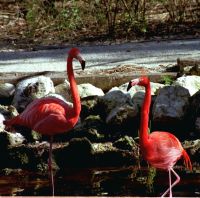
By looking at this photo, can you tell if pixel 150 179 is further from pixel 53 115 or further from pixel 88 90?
pixel 88 90

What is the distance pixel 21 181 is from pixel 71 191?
680 millimetres

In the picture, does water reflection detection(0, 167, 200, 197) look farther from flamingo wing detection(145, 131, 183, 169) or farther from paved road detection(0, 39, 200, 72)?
paved road detection(0, 39, 200, 72)

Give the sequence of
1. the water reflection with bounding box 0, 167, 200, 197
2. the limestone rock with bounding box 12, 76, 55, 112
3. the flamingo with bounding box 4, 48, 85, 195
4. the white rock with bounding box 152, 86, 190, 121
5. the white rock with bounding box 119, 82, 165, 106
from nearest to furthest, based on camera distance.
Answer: the water reflection with bounding box 0, 167, 200, 197
the flamingo with bounding box 4, 48, 85, 195
the white rock with bounding box 152, 86, 190, 121
the white rock with bounding box 119, 82, 165, 106
the limestone rock with bounding box 12, 76, 55, 112

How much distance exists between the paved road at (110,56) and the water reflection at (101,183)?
116 inches

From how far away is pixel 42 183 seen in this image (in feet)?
23.6

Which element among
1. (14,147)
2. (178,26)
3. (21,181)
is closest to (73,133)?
(14,147)

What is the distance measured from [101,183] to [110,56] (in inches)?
166

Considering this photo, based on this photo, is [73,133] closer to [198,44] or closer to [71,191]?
[71,191]

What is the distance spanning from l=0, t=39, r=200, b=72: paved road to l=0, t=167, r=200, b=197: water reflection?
294cm

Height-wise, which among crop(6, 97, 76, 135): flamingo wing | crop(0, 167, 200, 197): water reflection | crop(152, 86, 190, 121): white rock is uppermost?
crop(6, 97, 76, 135): flamingo wing

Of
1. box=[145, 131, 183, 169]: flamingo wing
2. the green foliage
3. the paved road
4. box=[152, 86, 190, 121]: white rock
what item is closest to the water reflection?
the green foliage

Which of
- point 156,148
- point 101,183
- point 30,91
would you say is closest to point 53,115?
point 101,183

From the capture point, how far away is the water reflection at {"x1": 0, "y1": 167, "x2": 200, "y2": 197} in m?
6.70

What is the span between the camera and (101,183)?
7.06 m
